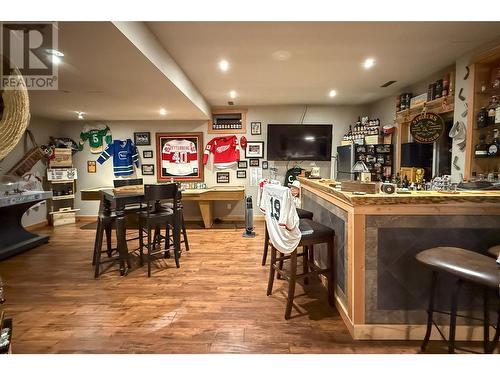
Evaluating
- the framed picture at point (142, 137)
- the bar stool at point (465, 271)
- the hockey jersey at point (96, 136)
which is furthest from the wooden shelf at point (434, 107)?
the hockey jersey at point (96, 136)

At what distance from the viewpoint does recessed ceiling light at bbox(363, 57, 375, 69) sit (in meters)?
3.00

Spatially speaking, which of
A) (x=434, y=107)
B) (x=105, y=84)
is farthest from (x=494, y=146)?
(x=105, y=84)

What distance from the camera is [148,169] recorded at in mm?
5754

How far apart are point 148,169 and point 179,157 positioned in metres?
0.76

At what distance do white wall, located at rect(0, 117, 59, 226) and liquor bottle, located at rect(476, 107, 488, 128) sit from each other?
7.06 m

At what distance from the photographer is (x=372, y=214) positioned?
1.73 metres

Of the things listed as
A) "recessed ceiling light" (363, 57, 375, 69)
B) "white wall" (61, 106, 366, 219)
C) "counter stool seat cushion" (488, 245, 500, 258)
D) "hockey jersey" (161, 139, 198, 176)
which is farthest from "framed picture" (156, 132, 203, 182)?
"counter stool seat cushion" (488, 245, 500, 258)

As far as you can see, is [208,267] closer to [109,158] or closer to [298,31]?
[298,31]

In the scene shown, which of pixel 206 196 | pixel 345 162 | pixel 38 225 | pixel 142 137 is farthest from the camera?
pixel 142 137

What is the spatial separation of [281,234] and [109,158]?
5.14 meters

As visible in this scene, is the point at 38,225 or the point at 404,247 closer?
the point at 404,247

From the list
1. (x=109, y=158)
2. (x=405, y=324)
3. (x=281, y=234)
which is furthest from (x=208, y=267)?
(x=109, y=158)

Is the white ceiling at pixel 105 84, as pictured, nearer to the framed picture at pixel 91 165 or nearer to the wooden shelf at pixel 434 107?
the framed picture at pixel 91 165

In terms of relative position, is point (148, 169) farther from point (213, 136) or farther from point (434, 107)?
point (434, 107)
